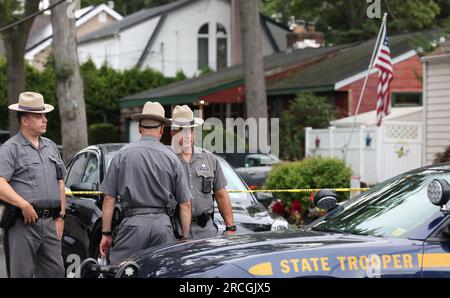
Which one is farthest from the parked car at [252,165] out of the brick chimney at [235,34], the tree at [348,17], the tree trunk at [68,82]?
the brick chimney at [235,34]

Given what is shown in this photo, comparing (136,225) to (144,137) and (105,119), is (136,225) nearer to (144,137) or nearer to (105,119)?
(144,137)

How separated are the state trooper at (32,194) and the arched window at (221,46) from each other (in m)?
33.8

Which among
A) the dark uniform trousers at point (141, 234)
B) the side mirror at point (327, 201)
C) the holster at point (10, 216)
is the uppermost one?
the side mirror at point (327, 201)

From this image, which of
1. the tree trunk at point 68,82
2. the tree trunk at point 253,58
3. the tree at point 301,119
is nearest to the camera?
the tree trunk at point 68,82

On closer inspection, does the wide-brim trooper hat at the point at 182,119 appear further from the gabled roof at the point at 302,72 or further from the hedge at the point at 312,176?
the gabled roof at the point at 302,72

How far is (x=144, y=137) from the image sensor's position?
738cm

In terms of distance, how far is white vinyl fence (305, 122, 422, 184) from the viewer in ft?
67.2

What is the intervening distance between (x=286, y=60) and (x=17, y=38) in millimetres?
10649

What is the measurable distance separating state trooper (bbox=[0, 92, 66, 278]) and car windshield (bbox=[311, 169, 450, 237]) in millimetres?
2185

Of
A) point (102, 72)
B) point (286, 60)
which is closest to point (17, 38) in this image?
point (286, 60)

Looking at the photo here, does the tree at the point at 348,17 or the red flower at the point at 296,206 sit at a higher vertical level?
the tree at the point at 348,17

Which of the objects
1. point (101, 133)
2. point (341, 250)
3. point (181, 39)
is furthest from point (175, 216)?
point (181, 39)

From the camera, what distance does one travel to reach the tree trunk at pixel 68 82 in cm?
1719

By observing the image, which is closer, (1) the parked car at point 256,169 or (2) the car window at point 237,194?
(2) the car window at point 237,194
